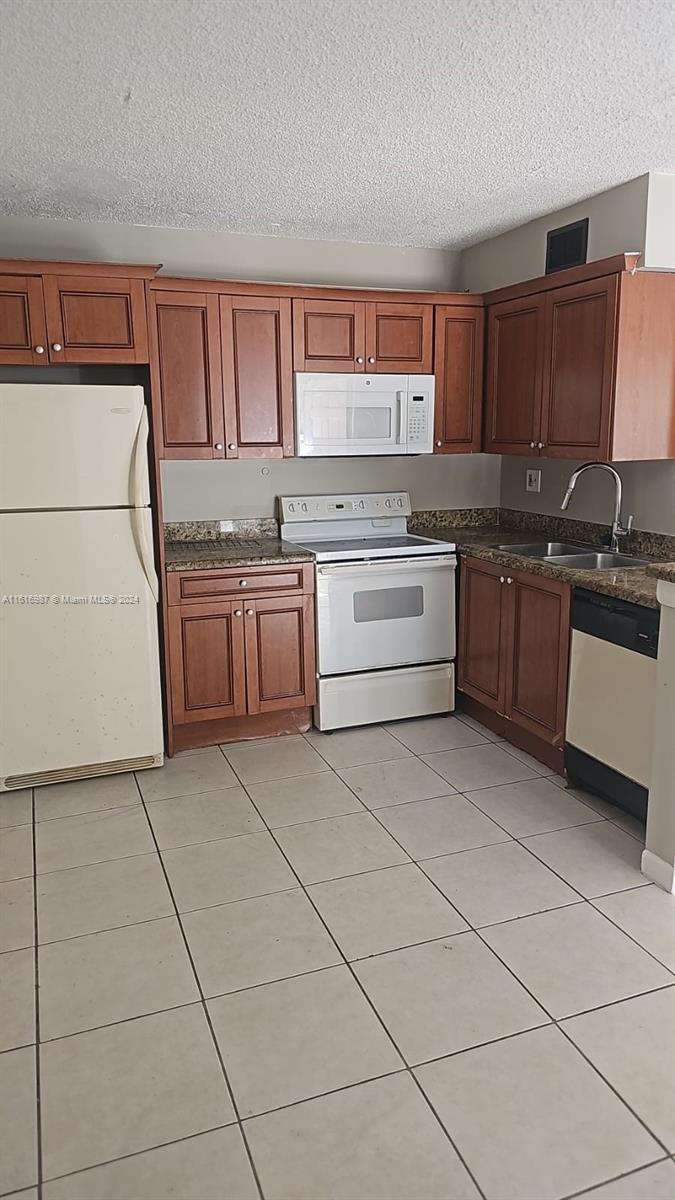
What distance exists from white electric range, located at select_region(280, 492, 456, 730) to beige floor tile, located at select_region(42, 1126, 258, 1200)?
2344mm

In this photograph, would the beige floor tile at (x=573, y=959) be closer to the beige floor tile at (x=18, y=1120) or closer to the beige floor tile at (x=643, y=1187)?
the beige floor tile at (x=643, y=1187)

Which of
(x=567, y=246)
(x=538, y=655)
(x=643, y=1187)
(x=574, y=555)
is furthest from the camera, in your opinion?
(x=574, y=555)

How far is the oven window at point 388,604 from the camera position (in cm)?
400

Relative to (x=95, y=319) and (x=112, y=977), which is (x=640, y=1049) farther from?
(x=95, y=319)

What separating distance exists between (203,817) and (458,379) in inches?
98.5

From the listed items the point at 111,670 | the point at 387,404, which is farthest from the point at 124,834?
the point at 387,404

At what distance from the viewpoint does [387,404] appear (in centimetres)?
418

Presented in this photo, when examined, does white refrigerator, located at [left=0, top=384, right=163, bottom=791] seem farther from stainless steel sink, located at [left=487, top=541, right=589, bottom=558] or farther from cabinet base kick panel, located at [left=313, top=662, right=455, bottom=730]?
stainless steel sink, located at [left=487, top=541, right=589, bottom=558]

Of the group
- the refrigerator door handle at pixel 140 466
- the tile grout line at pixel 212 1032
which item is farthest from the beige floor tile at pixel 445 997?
the refrigerator door handle at pixel 140 466

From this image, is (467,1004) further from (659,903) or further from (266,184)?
(266,184)

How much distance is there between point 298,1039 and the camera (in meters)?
2.06

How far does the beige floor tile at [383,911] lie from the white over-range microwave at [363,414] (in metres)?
2.10

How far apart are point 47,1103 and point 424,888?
125 cm

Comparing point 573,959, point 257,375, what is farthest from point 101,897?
point 257,375
